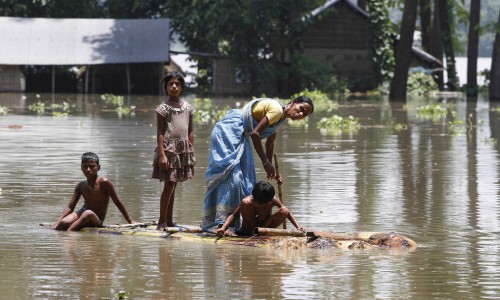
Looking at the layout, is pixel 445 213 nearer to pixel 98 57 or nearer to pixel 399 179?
pixel 399 179

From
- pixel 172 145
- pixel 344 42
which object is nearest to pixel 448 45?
pixel 344 42

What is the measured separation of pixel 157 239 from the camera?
400 inches

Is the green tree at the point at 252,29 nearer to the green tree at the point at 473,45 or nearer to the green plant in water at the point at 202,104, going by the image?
the green tree at the point at 473,45

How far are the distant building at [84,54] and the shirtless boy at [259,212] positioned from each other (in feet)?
128

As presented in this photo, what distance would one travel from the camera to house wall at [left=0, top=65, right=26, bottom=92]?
4956 centimetres

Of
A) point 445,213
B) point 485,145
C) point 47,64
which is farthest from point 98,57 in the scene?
point 445,213

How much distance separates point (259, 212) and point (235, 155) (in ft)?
1.67

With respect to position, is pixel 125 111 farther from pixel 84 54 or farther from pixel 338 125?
pixel 84 54

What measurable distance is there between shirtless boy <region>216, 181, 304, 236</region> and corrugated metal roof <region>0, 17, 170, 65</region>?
128ft

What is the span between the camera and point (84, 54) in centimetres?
4916

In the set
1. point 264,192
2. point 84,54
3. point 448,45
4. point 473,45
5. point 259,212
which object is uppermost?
point 448,45

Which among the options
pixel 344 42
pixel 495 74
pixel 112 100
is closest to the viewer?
pixel 112 100

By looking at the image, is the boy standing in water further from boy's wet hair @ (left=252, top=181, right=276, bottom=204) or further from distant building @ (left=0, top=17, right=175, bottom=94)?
distant building @ (left=0, top=17, right=175, bottom=94)

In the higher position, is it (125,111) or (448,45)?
(448,45)
